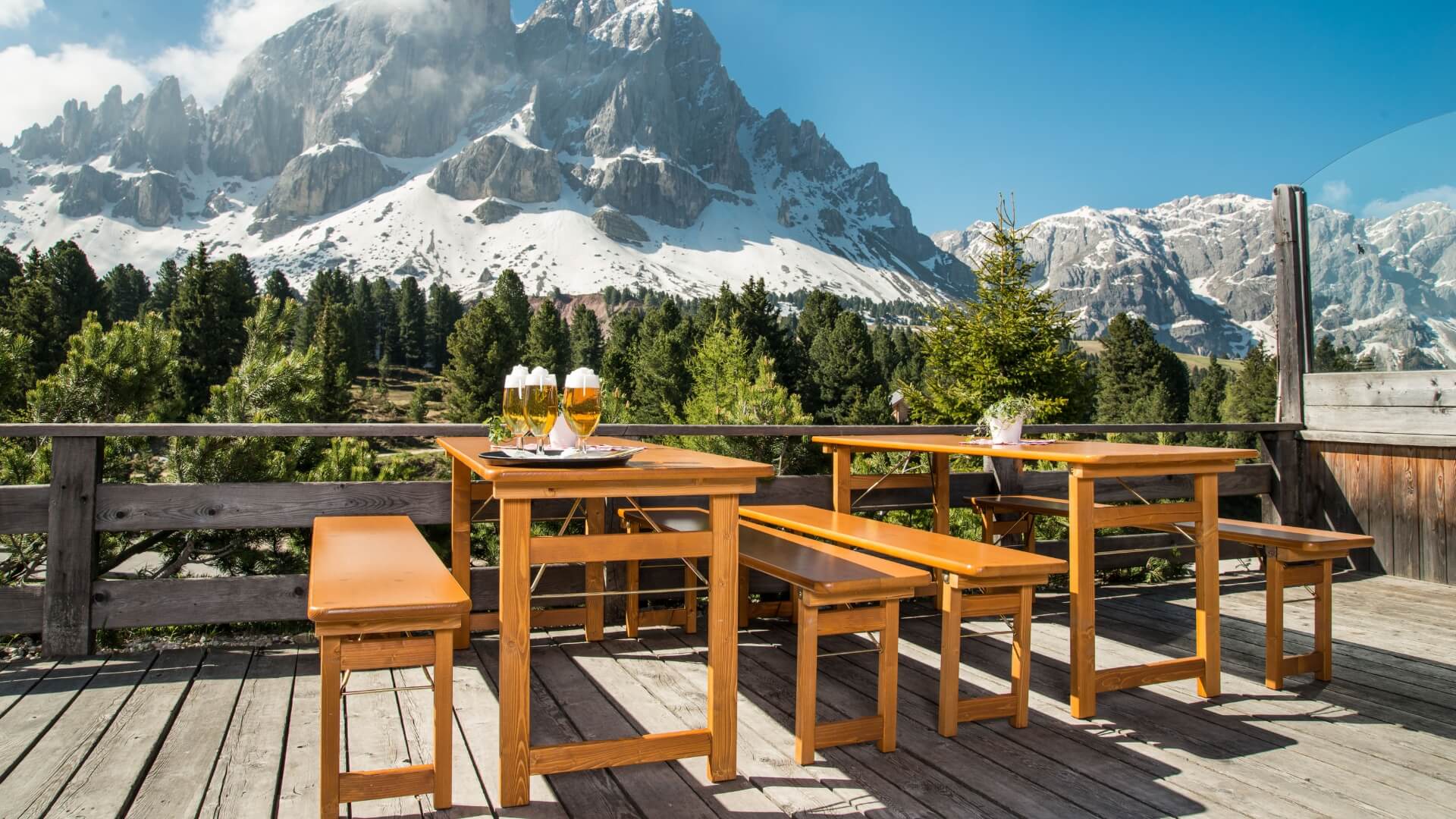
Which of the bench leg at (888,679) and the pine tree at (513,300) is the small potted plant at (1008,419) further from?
the pine tree at (513,300)

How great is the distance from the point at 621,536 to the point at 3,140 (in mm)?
196619

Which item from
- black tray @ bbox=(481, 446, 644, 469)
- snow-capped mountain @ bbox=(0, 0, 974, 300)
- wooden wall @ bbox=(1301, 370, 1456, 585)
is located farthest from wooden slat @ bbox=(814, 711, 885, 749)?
snow-capped mountain @ bbox=(0, 0, 974, 300)

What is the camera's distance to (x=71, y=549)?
10.1 ft

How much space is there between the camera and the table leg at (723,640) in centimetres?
210

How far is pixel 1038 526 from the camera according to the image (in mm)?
11062

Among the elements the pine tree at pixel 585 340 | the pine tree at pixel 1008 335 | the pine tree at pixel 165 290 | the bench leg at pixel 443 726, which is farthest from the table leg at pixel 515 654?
the pine tree at pixel 165 290

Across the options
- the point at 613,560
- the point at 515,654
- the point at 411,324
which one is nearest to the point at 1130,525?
the point at 613,560

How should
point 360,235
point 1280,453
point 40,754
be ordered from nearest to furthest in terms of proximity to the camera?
point 40,754, point 1280,453, point 360,235

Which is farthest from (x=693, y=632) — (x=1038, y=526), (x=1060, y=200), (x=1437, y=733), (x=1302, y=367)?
(x=1060, y=200)

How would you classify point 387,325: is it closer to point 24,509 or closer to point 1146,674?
point 24,509

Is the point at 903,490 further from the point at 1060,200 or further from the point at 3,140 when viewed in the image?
the point at 3,140

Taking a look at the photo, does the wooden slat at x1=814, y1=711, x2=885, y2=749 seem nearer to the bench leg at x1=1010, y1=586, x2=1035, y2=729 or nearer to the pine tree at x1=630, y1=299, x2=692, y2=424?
the bench leg at x1=1010, y1=586, x2=1035, y2=729

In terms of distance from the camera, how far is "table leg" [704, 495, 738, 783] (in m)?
2.10

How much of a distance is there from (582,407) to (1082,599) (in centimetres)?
161
